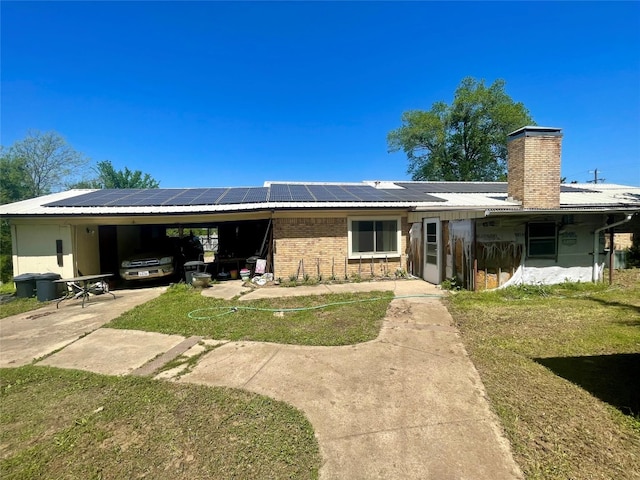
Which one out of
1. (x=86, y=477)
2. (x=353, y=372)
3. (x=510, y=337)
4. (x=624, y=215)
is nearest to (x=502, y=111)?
(x=624, y=215)

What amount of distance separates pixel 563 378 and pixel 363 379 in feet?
7.71

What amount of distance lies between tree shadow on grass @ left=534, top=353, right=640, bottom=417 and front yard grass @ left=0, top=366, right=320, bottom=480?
3.11m

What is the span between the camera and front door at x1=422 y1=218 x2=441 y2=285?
9.05 metres

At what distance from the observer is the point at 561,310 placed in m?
6.16

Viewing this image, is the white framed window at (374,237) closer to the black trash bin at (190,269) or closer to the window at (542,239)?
the window at (542,239)

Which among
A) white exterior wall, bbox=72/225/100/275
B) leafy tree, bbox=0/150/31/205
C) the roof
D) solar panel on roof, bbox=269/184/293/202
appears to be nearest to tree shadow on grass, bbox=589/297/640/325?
the roof

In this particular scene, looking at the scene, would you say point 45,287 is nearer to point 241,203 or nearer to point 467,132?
point 241,203

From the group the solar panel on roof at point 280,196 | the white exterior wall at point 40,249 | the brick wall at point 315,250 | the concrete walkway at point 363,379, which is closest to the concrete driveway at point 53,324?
the concrete walkway at point 363,379

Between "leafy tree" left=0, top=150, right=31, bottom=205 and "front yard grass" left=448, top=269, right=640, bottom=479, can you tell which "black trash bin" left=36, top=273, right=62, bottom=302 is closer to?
"front yard grass" left=448, top=269, right=640, bottom=479

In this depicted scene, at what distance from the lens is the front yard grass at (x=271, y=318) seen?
502 centimetres

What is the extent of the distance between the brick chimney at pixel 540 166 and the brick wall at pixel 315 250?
5.15 meters

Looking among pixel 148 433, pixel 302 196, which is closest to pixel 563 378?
pixel 148 433

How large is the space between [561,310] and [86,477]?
8017mm

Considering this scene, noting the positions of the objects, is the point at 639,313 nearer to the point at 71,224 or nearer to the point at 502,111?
the point at 71,224
